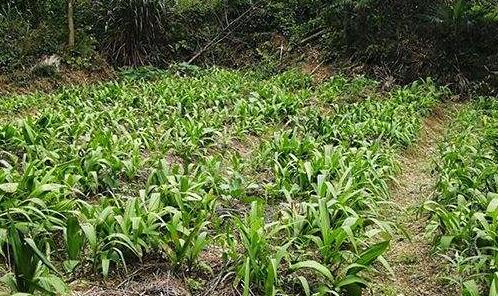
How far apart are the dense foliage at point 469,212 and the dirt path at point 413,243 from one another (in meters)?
0.12

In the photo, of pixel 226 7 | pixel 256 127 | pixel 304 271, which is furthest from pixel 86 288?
pixel 226 7

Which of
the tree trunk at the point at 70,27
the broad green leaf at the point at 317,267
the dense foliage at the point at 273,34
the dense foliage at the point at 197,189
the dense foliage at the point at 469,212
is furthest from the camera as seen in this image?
the tree trunk at the point at 70,27

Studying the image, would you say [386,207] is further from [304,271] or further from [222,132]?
[222,132]

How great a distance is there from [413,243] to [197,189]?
1505mm

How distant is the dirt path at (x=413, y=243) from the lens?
2922 millimetres

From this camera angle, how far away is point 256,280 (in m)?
2.65

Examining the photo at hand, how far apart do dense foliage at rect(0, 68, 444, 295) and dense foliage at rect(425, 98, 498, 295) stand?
37cm

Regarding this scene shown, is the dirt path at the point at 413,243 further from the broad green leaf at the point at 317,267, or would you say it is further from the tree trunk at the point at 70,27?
the tree trunk at the point at 70,27

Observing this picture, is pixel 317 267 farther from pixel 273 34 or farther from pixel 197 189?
pixel 273 34

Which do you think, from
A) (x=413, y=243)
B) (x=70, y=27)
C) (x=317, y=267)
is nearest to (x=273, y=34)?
(x=70, y=27)

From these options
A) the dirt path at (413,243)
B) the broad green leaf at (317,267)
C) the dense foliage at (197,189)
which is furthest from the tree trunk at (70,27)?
the broad green leaf at (317,267)

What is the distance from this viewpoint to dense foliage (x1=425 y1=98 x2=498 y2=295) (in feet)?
9.32

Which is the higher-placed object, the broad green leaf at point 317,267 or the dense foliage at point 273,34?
the broad green leaf at point 317,267

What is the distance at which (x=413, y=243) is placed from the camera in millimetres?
3525
